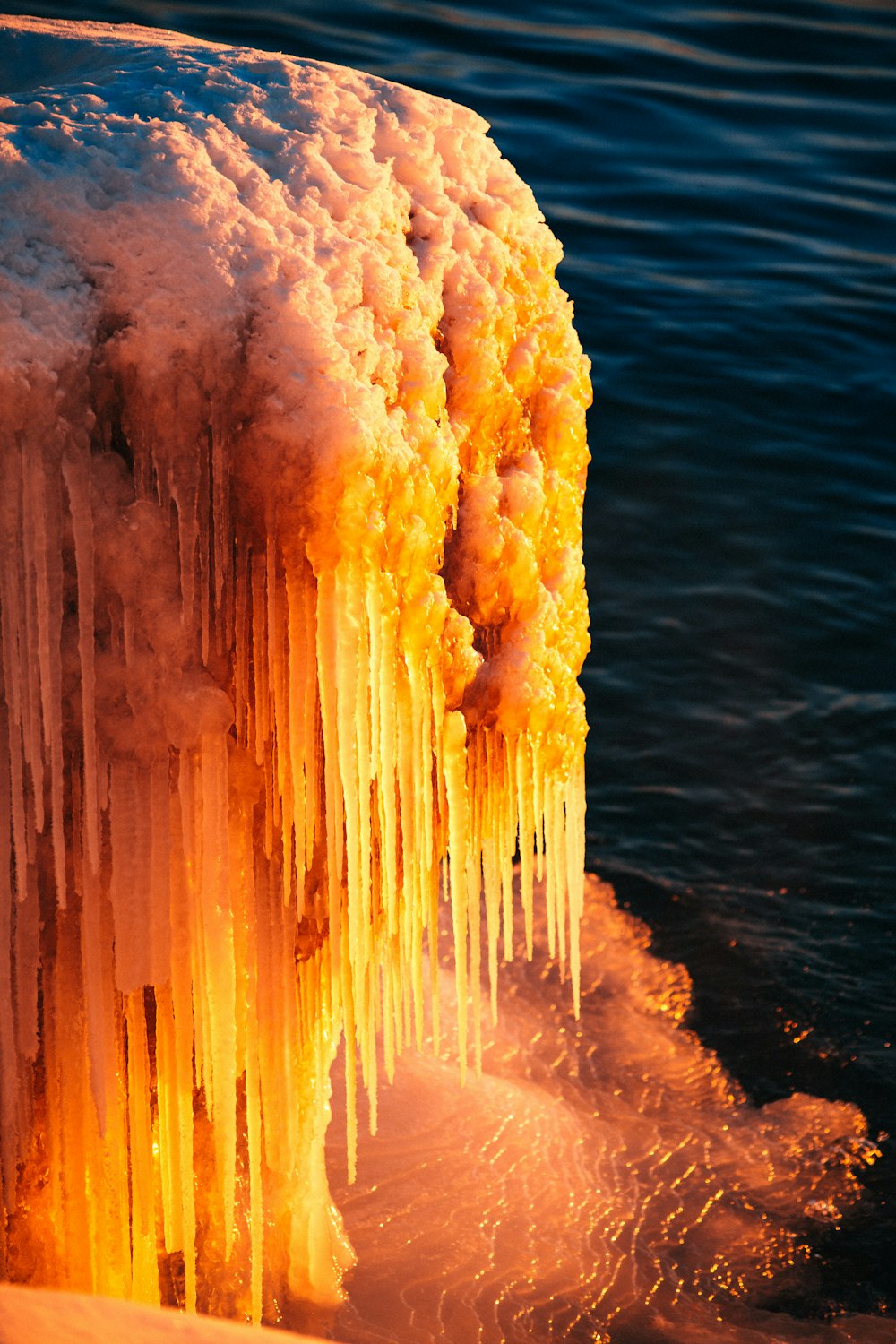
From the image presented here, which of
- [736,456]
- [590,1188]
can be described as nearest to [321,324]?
[590,1188]

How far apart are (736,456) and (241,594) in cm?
591

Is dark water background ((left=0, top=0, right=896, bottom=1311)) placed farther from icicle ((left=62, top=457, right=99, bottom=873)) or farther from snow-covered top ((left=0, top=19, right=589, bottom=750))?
icicle ((left=62, top=457, right=99, bottom=873))

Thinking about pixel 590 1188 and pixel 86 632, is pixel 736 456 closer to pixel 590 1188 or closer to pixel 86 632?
pixel 590 1188

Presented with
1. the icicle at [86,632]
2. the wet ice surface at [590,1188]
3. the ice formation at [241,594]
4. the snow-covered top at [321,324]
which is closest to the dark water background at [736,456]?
the wet ice surface at [590,1188]

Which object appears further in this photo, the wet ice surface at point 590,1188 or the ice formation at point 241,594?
the wet ice surface at point 590,1188

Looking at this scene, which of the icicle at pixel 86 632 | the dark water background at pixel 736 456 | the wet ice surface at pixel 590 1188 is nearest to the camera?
the icicle at pixel 86 632

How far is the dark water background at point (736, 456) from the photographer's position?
537 cm

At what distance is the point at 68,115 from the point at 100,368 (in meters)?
0.51

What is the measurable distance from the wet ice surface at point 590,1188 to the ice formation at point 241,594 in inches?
29.5

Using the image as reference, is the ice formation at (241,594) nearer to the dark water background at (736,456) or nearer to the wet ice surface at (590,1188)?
the wet ice surface at (590,1188)

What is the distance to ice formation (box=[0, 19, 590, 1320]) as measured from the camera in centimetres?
212

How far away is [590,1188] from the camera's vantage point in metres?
4.03

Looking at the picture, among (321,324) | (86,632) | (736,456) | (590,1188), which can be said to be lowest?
(590,1188)

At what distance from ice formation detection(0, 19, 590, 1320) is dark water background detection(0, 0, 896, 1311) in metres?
2.05
